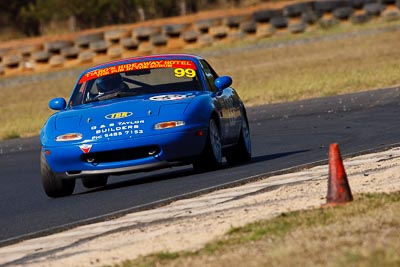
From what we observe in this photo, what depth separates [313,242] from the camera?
23.0 feet

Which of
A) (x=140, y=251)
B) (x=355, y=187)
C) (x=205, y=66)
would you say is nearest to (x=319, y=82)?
(x=205, y=66)

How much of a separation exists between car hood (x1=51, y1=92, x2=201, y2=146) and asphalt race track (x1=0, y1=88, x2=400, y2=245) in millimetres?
530

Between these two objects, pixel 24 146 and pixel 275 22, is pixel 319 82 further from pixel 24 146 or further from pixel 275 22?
pixel 275 22

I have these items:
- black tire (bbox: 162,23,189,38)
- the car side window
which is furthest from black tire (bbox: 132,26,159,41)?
the car side window

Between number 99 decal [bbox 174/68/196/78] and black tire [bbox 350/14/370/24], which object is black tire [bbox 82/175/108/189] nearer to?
number 99 decal [bbox 174/68/196/78]

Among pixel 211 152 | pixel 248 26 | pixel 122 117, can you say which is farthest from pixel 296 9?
pixel 122 117

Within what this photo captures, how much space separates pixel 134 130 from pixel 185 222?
334 cm

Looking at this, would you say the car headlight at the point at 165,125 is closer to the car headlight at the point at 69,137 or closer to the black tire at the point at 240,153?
the car headlight at the point at 69,137

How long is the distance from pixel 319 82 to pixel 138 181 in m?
14.0

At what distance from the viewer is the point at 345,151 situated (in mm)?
13359

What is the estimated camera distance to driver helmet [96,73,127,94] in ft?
43.0

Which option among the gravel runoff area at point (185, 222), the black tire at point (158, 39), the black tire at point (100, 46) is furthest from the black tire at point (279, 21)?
the gravel runoff area at point (185, 222)

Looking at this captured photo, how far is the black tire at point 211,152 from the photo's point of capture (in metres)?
12.2

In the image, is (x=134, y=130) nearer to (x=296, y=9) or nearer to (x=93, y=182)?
(x=93, y=182)
